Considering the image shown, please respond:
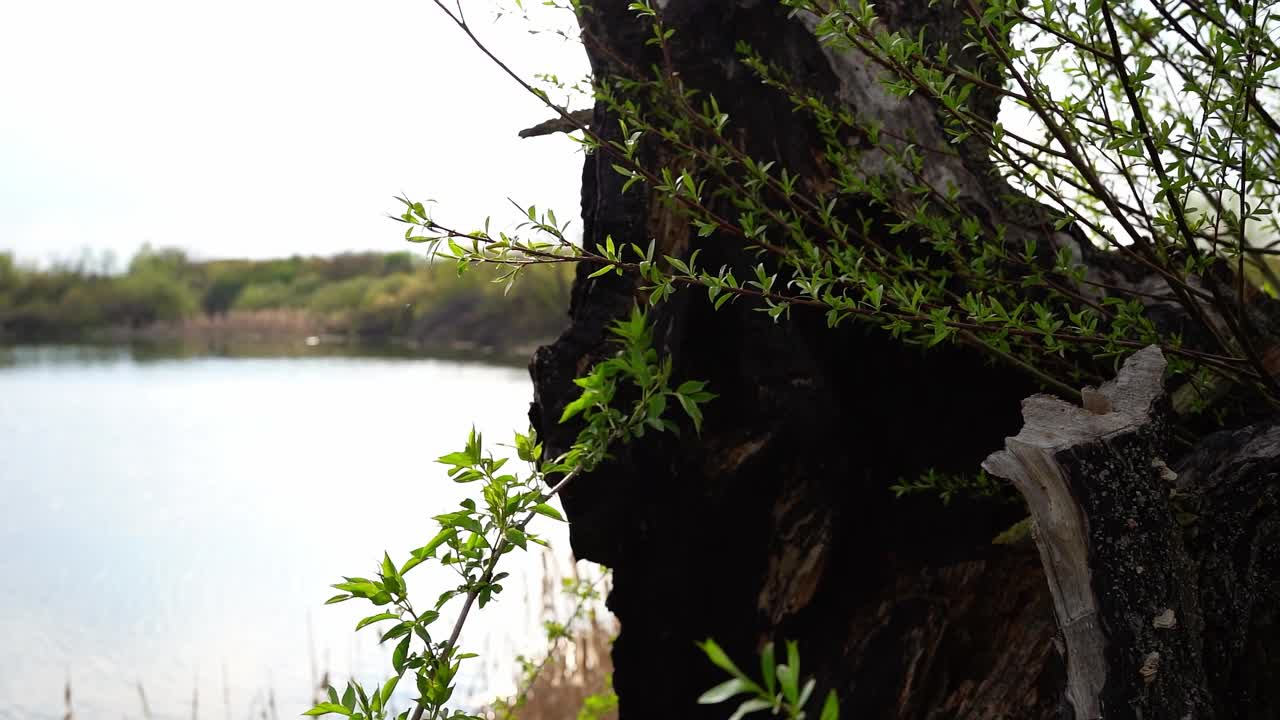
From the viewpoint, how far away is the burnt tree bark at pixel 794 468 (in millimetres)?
2145

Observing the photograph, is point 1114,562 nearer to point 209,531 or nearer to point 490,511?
point 490,511

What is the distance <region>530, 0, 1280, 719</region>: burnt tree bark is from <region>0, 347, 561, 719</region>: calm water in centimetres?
262

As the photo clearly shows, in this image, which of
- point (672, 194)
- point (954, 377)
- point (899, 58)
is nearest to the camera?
point (899, 58)

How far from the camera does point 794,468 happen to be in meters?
2.27

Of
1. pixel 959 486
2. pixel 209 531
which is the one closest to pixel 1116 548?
pixel 959 486

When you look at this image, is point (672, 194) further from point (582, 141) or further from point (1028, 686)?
point (1028, 686)

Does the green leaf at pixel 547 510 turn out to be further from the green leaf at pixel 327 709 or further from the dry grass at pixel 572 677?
the dry grass at pixel 572 677

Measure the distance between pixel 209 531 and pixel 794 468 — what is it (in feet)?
20.2

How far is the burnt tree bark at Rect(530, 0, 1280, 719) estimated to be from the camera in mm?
2145

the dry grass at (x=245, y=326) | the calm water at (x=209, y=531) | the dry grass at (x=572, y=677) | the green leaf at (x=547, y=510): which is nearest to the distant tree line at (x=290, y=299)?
the dry grass at (x=245, y=326)

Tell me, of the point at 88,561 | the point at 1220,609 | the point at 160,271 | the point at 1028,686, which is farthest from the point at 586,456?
the point at 160,271

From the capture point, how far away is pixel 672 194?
178cm

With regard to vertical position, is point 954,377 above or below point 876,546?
above

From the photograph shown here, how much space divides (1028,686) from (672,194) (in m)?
1.18
